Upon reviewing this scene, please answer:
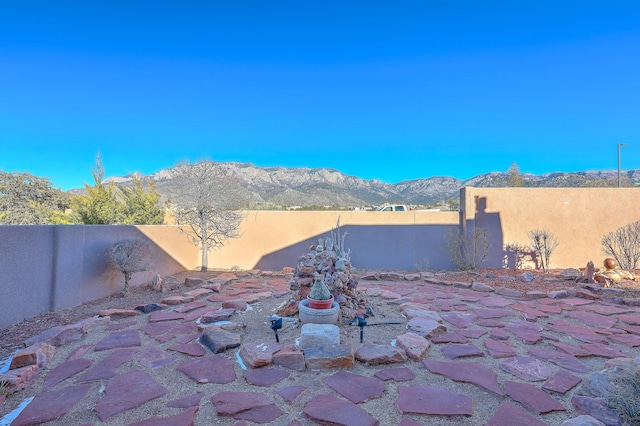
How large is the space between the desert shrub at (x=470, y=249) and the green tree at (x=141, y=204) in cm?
955

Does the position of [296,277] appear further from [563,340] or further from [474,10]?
[474,10]

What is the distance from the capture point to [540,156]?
18969 mm

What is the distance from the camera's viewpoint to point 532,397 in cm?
199

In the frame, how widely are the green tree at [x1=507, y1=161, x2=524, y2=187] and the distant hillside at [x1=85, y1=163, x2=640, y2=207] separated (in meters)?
0.68

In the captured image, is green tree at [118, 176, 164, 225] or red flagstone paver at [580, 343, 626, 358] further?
green tree at [118, 176, 164, 225]

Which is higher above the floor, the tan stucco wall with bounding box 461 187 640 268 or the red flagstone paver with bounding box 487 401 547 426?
the tan stucco wall with bounding box 461 187 640 268

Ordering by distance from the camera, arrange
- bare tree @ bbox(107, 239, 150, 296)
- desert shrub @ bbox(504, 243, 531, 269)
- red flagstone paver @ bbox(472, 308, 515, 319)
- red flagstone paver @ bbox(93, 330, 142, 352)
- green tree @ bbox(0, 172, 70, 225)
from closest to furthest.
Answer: red flagstone paver @ bbox(93, 330, 142, 352)
red flagstone paver @ bbox(472, 308, 515, 319)
bare tree @ bbox(107, 239, 150, 296)
desert shrub @ bbox(504, 243, 531, 269)
green tree @ bbox(0, 172, 70, 225)

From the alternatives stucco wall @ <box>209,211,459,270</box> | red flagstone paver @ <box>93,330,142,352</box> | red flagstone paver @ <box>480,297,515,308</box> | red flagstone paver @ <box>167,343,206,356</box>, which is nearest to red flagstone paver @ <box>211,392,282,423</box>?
red flagstone paver @ <box>167,343,206,356</box>

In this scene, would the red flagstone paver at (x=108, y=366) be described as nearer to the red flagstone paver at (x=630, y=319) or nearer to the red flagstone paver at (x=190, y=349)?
the red flagstone paver at (x=190, y=349)

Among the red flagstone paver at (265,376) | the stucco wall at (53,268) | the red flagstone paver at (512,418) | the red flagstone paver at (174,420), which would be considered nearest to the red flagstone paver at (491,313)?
the red flagstone paver at (512,418)

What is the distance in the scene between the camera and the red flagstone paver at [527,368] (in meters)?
2.28

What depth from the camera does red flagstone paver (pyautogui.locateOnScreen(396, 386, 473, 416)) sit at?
184cm

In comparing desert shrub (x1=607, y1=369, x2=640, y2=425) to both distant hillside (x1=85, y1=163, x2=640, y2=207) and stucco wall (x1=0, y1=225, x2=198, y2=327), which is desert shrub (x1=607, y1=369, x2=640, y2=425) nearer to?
stucco wall (x1=0, y1=225, x2=198, y2=327)

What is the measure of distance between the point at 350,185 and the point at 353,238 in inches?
812
